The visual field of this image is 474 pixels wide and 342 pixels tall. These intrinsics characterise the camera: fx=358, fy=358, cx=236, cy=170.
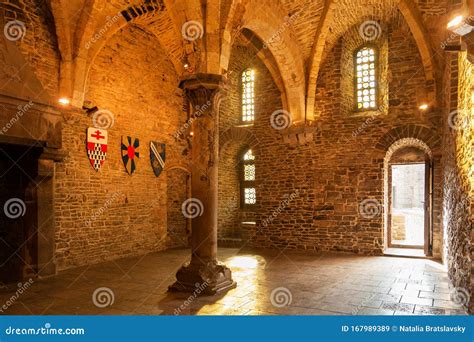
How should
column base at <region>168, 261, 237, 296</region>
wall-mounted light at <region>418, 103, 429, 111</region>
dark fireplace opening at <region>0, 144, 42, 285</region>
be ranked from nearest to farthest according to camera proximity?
column base at <region>168, 261, 237, 296</region> → dark fireplace opening at <region>0, 144, 42, 285</region> → wall-mounted light at <region>418, 103, 429, 111</region>

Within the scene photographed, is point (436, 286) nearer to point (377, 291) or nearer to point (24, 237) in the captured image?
point (377, 291)

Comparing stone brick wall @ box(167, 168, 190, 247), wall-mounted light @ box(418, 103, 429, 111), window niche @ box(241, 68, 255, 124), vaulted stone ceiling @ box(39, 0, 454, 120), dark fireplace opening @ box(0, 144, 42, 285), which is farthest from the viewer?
window niche @ box(241, 68, 255, 124)

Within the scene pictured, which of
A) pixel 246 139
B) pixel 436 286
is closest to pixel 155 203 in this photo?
pixel 246 139

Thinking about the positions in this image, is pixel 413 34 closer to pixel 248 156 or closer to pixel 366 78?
pixel 366 78

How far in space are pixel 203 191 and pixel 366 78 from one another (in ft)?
21.6

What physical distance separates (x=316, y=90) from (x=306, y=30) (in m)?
1.72

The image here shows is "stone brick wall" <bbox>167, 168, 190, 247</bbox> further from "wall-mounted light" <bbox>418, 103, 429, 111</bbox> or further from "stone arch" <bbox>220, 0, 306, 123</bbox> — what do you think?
"wall-mounted light" <bbox>418, 103, 429, 111</bbox>

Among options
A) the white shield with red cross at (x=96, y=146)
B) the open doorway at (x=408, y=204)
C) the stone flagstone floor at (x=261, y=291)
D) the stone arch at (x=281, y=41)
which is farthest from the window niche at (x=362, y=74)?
the white shield with red cross at (x=96, y=146)

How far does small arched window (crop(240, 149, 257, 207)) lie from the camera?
40.8 ft

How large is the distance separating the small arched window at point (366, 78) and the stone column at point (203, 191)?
5.73 meters

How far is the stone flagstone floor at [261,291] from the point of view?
4.59 m

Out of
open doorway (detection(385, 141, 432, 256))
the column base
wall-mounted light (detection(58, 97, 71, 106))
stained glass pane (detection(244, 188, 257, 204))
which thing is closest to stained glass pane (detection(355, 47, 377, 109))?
open doorway (detection(385, 141, 432, 256))

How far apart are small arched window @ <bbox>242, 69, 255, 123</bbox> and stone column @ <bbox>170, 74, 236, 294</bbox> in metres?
6.15

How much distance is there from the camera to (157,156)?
9648 mm
